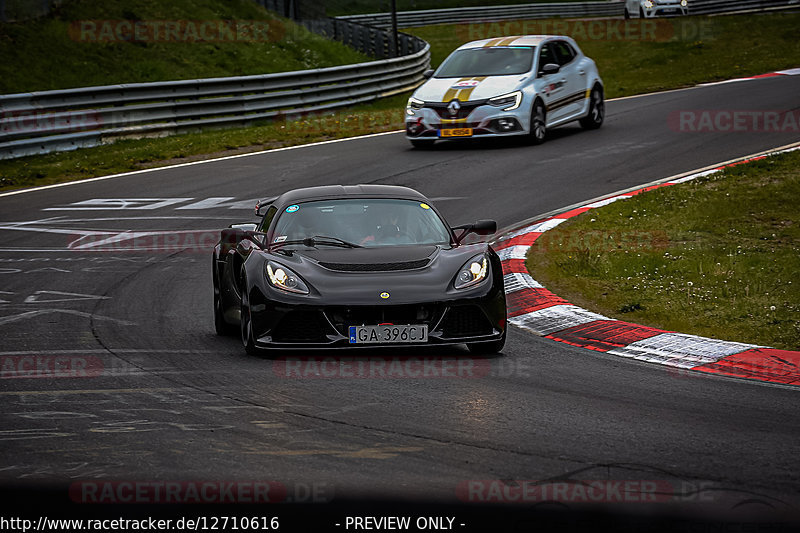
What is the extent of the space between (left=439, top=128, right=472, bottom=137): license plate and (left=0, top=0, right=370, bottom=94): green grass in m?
9.86

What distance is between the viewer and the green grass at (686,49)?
29.7 meters

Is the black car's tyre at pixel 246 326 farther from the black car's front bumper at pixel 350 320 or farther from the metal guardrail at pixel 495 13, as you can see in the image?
the metal guardrail at pixel 495 13

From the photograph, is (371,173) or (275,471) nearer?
(275,471)

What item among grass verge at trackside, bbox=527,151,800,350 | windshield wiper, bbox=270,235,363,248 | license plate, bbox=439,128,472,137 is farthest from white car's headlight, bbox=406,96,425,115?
windshield wiper, bbox=270,235,363,248

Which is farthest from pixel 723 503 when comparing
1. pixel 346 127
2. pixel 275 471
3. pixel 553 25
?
pixel 553 25

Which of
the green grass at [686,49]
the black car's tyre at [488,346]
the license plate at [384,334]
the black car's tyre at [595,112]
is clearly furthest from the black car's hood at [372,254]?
the green grass at [686,49]

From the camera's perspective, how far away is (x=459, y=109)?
18656 mm

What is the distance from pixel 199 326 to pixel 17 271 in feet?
10.5

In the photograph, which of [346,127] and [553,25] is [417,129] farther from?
[553,25]

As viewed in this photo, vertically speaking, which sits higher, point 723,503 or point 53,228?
point 723,503

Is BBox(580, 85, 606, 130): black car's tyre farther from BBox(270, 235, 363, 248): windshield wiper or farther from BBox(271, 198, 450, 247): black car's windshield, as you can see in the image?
BBox(270, 235, 363, 248): windshield wiper

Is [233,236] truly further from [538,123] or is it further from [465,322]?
[538,123]

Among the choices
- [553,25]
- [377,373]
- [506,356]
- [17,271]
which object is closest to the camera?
[377,373]

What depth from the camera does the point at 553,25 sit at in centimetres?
5294
